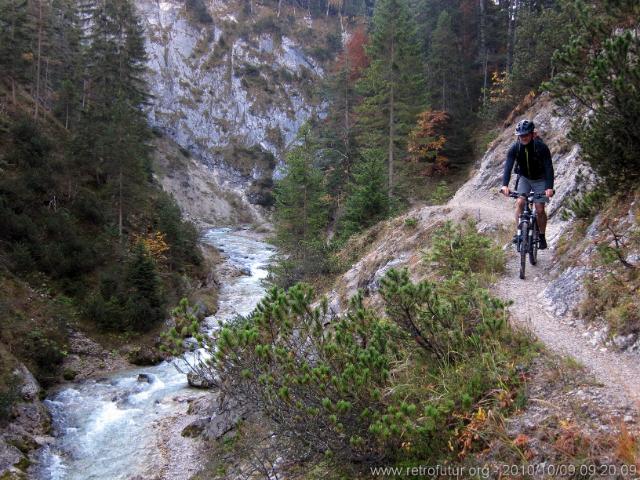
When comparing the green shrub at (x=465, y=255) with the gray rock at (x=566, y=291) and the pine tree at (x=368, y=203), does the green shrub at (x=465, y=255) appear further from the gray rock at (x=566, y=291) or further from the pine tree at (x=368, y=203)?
the pine tree at (x=368, y=203)

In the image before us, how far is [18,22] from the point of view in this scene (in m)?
34.3

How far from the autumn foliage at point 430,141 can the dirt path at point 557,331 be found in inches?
754

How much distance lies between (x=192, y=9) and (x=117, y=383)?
73381 millimetres

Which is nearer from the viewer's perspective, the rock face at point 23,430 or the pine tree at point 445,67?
the rock face at point 23,430

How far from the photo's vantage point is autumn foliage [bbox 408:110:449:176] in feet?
90.4

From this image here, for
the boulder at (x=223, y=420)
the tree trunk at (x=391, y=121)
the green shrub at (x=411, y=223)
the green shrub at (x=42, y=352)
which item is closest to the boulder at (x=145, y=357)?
the green shrub at (x=42, y=352)

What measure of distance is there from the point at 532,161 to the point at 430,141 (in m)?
21.7

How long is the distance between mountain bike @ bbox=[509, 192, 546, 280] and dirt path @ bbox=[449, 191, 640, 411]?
0.27 metres

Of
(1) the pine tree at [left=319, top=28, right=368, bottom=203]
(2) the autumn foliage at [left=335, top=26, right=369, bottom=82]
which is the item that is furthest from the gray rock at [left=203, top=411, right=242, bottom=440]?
(2) the autumn foliage at [left=335, top=26, right=369, bottom=82]

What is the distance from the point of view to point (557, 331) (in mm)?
5578

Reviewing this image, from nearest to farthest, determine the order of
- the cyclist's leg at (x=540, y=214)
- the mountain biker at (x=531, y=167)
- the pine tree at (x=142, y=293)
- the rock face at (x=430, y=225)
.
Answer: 1. the mountain biker at (x=531, y=167)
2. the cyclist's leg at (x=540, y=214)
3. the rock face at (x=430, y=225)
4. the pine tree at (x=142, y=293)

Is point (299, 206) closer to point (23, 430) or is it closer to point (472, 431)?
point (23, 430)

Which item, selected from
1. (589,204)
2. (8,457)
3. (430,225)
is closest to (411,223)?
Answer: (430,225)

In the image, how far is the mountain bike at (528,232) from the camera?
7.50 m
